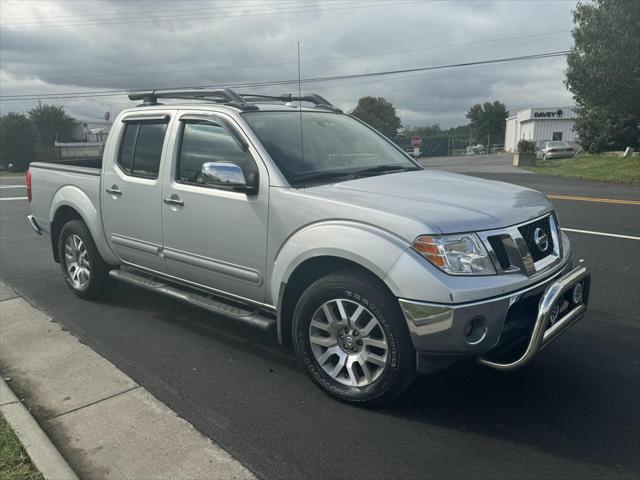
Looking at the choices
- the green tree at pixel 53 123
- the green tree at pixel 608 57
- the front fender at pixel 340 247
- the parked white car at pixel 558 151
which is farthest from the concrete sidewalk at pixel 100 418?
the green tree at pixel 53 123

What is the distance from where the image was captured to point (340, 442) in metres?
3.11

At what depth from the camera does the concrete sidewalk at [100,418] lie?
9.55 feet

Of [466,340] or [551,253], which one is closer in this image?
[466,340]

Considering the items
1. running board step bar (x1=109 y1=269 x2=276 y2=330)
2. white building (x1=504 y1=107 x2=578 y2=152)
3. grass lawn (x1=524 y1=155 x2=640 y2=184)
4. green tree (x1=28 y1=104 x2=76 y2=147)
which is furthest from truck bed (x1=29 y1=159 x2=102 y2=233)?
white building (x1=504 y1=107 x2=578 y2=152)

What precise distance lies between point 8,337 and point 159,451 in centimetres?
250

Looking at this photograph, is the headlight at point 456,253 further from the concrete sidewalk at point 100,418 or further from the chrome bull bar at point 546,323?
the concrete sidewalk at point 100,418

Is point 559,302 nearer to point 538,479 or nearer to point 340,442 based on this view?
point 538,479

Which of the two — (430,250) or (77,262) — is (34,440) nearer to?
(430,250)

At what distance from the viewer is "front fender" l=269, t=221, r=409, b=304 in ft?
10.2

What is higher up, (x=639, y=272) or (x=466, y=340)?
(x=466, y=340)

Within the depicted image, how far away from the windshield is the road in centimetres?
142

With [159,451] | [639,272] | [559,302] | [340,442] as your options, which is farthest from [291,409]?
[639,272]

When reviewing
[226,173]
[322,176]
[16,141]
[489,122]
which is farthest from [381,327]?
[489,122]

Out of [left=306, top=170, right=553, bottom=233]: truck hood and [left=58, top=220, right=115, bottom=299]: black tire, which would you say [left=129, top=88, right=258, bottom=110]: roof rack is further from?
[left=58, top=220, right=115, bottom=299]: black tire
